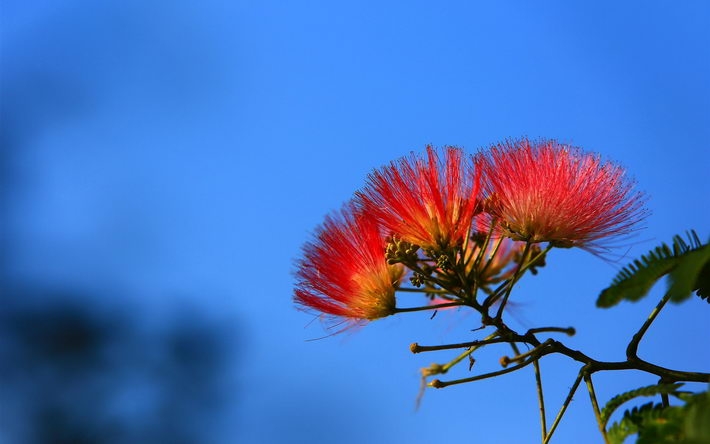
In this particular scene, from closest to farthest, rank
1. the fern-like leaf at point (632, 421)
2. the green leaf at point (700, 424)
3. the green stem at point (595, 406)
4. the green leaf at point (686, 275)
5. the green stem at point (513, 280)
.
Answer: the green leaf at point (700, 424) < the green leaf at point (686, 275) < the fern-like leaf at point (632, 421) < the green stem at point (595, 406) < the green stem at point (513, 280)

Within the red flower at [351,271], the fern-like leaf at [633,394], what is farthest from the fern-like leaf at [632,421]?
the red flower at [351,271]

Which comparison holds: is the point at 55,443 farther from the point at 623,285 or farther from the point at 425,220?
the point at 623,285

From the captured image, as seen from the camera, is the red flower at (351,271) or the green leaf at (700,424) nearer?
the green leaf at (700,424)

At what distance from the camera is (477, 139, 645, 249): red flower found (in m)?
2.72

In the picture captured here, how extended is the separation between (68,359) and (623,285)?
5593 mm

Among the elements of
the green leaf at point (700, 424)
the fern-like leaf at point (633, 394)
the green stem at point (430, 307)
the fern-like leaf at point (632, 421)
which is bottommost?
the green leaf at point (700, 424)

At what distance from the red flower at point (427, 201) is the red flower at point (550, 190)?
0.07 m

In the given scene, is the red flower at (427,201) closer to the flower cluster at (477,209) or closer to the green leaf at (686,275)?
the flower cluster at (477,209)

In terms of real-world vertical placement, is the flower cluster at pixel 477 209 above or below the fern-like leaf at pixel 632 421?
above

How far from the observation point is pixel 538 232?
275 cm

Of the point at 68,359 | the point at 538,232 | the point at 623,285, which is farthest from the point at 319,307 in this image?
the point at 68,359

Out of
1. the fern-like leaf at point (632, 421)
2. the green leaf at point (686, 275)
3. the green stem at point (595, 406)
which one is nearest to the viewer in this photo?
the green leaf at point (686, 275)

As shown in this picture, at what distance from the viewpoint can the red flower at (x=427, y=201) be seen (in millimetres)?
2738

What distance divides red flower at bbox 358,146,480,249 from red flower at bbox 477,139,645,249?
7 centimetres
